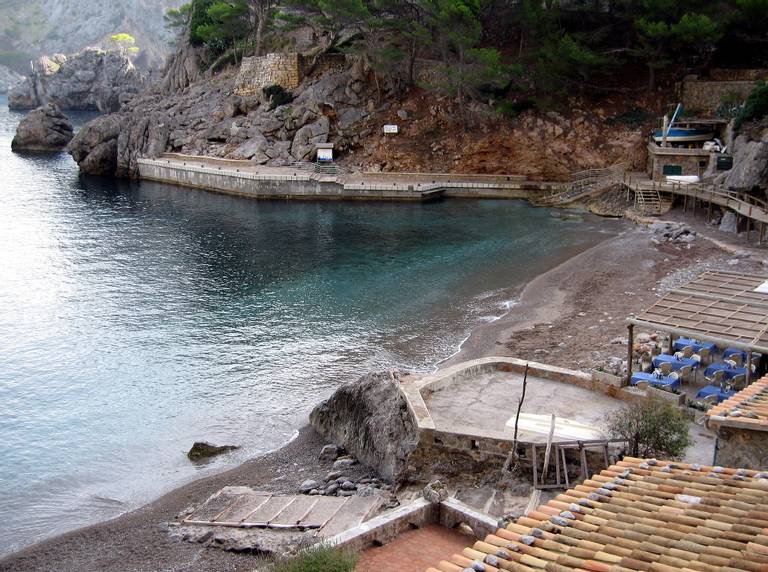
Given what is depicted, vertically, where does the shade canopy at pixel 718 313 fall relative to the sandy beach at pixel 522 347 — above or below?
above

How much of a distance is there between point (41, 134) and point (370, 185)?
186ft

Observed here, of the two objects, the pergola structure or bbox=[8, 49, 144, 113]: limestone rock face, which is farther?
bbox=[8, 49, 144, 113]: limestone rock face

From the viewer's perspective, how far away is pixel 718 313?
20.5 metres

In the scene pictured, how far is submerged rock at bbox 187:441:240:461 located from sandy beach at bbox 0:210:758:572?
1282 mm

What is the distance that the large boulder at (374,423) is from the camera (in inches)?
719

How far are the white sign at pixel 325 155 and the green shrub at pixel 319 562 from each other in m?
58.6

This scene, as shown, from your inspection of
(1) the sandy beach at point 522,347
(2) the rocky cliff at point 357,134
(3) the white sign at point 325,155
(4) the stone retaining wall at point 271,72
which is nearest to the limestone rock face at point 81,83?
(2) the rocky cliff at point 357,134

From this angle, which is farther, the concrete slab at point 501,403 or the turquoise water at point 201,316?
the turquoise water at point 201,316

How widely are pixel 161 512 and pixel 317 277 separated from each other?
22287 millimetres

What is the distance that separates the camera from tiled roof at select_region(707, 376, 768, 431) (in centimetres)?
1323

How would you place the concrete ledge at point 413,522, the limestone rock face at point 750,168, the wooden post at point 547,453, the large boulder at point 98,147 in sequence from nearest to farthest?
the concrete ledge at point 413,522 → the wooden post at point 547,453 → the limestone rock face at point 750,168 → the large boulder at point 98,147

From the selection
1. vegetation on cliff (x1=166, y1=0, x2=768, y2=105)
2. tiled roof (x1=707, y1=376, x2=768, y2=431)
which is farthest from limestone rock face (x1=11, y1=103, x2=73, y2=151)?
tiled roof (x1=707, y1=376, x2=768, y2=431)

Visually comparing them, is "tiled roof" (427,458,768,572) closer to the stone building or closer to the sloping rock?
the stone building

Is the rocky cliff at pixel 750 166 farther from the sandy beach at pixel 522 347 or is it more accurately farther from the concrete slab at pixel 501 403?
the concrete slab at pixel 501 403
